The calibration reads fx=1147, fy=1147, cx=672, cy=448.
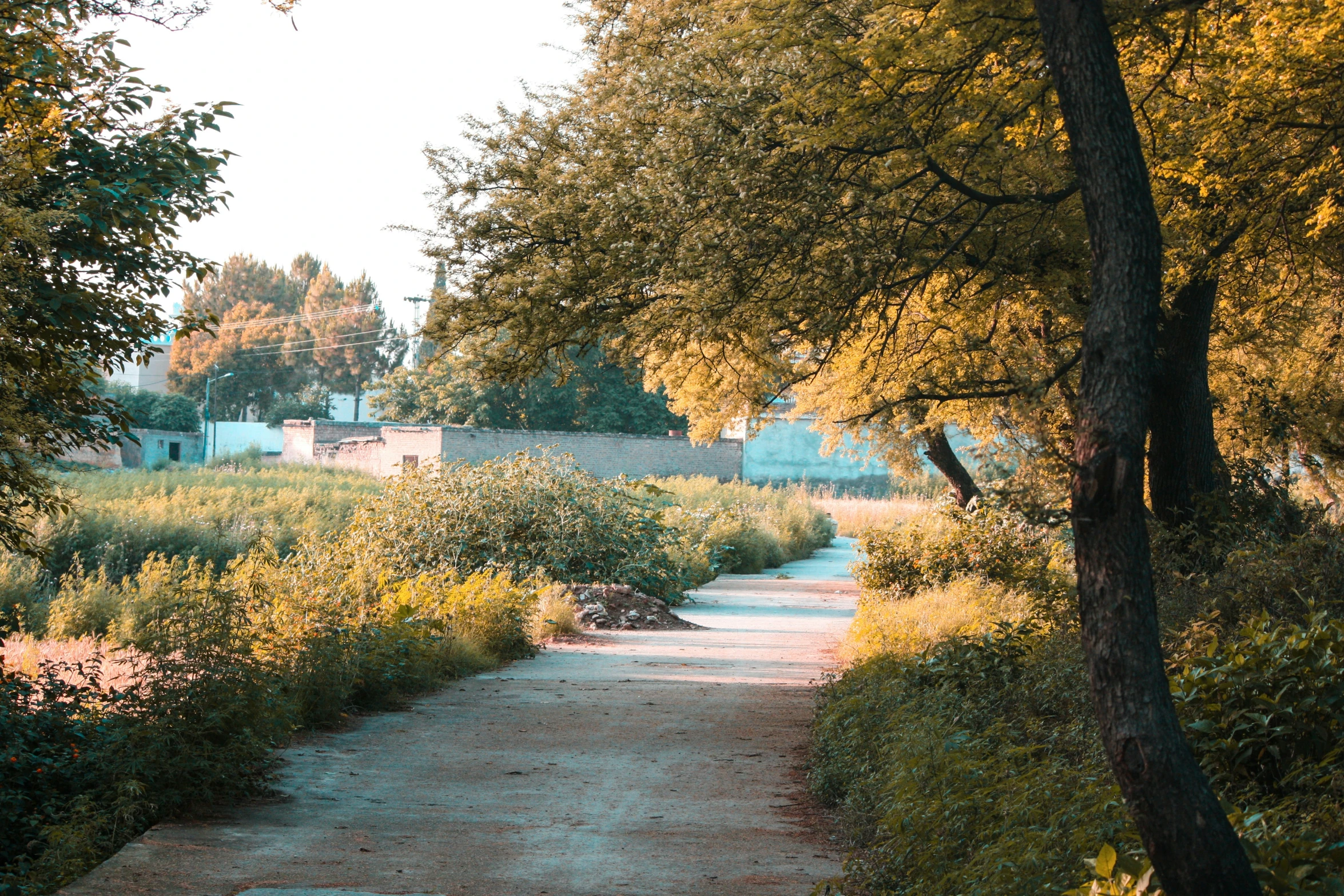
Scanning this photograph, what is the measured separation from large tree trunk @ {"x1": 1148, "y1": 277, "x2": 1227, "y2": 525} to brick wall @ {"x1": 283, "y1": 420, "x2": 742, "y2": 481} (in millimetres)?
28118

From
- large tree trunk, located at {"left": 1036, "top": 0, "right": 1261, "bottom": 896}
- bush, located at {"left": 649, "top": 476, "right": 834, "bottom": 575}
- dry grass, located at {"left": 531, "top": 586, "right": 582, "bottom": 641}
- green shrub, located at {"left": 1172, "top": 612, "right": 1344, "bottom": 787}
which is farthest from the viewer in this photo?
bush, located at {"left": 649, "top": 476, "right": 834, "bottom": 575}

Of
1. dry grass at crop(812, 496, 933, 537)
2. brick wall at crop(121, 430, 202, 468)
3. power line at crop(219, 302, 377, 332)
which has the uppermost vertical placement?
power line at crop(219, 302, 377, 332)

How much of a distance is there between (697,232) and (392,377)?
201 ft

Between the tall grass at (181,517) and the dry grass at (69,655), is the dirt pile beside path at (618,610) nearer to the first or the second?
the tall grass at (181,517)

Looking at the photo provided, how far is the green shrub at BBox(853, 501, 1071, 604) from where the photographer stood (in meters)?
17.2

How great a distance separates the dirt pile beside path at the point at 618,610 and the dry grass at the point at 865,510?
1390 centimetres

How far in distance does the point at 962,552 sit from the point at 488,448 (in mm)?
27611

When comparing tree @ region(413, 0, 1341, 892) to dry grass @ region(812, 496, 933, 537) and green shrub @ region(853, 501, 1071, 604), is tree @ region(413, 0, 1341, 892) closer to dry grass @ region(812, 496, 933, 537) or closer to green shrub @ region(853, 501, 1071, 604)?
green shrub @ region(853, 501, 1071, 604)

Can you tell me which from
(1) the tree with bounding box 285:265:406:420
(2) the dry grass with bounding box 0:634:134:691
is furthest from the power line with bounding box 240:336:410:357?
(2) the dry grass with bounding box 0:634:134:691

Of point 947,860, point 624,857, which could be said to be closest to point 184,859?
point 624,857

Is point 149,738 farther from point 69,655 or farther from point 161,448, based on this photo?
point 161,448

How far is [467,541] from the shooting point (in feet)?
65.9

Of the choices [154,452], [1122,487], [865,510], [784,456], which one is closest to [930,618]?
[1122,487]

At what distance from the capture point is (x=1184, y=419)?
13.0 meters
